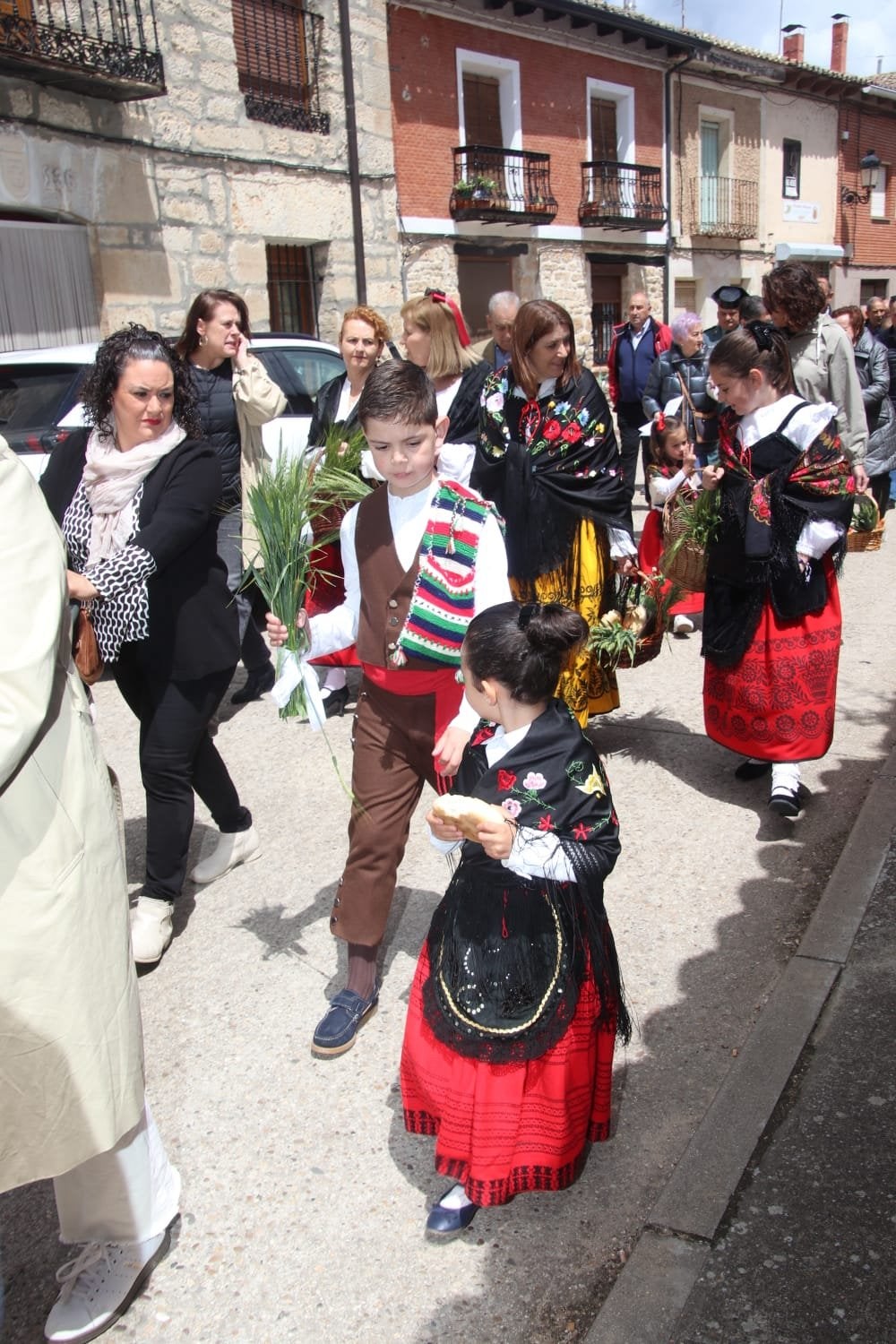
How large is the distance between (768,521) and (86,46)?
34.8 feet

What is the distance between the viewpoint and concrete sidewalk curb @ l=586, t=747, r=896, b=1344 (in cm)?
Answer: 216

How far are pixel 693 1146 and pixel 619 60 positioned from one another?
22.8 metres

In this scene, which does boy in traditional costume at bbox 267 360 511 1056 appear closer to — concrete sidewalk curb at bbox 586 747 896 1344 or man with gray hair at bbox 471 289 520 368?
concrete sidewalk curb at bbox 586 747 896 1344

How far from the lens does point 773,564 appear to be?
13.8 ft

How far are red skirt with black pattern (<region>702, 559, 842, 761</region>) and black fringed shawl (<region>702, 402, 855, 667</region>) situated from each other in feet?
0.16

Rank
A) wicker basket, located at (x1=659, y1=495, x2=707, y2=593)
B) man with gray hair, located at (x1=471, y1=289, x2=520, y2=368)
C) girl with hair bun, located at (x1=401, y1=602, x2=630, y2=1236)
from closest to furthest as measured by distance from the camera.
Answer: girl with hair bun, located at (x1=401, y1=602, x2=630, y2=1236) → wicker basket, located at (x1=659, y1=495, x2=707, y2=593) → man with gray hair, located at (x1=471, y1=289, x2=520, y2=368)

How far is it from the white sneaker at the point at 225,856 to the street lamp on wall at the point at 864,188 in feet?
94.7

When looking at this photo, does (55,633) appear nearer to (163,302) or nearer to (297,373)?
(297,373)

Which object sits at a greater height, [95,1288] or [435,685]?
[435,685]

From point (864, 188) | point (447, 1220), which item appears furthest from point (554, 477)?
point (864, 188)

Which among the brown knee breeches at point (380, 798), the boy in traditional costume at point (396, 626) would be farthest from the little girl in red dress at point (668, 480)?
the brown knee breeches at point (380, 798)

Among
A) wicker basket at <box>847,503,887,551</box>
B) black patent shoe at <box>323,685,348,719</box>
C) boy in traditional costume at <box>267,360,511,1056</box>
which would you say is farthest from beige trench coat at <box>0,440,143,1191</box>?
wicker basket at <box>847,503,887,551</box>

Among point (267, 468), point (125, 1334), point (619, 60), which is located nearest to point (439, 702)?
point (267, 468)

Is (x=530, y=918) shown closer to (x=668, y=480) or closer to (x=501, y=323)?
(x=668, y=480)
